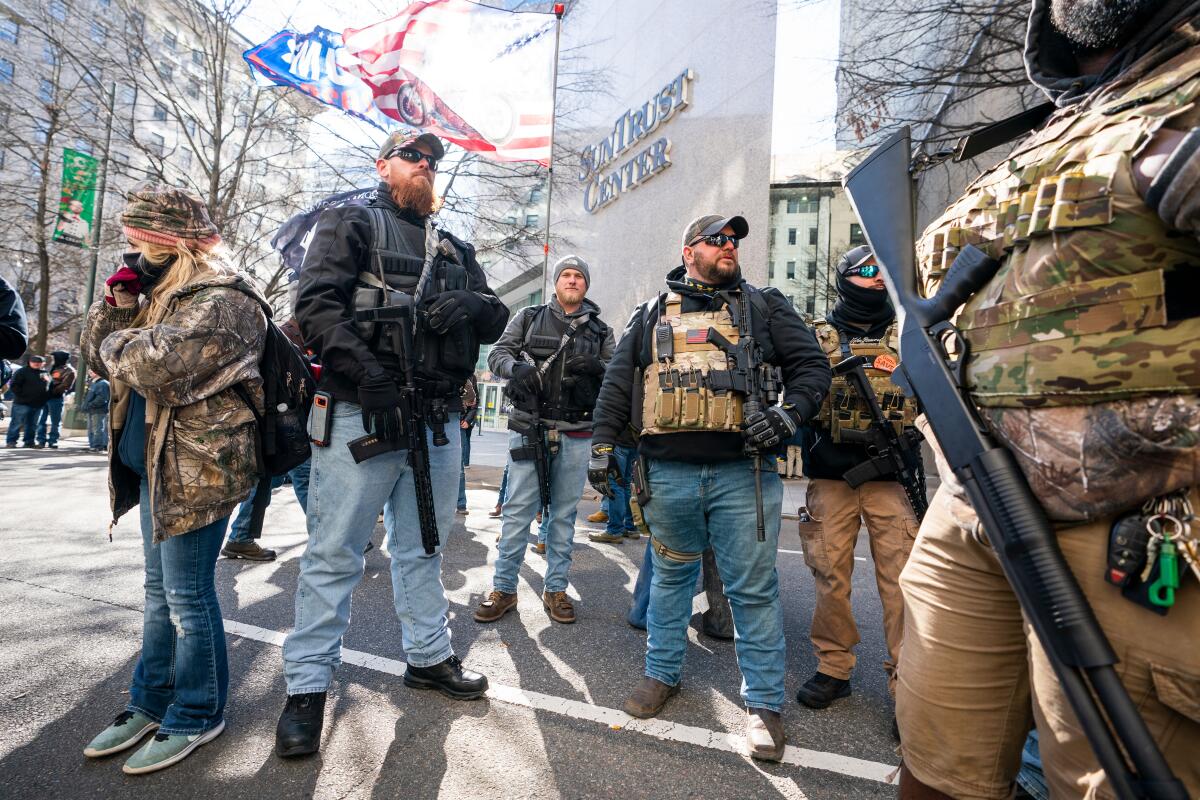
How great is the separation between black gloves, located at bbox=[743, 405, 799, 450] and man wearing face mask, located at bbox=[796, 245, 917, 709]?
65 cm

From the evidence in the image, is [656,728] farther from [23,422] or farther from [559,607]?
[23,422]

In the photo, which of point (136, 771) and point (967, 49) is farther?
point (967, 49)

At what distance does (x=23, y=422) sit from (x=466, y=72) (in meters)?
10.8

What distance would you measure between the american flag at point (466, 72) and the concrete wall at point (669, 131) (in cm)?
396

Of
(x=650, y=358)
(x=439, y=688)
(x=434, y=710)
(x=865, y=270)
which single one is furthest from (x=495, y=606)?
(x=865, y=270)

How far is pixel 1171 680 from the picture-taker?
3.05 feet

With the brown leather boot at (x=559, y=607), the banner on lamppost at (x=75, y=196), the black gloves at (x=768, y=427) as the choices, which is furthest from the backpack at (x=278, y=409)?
the banner on lamppost at (x=75, y=196)

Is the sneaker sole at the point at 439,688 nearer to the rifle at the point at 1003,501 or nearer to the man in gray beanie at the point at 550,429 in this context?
the man in gray beanie at the point at 550,429

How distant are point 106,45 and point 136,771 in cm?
1486

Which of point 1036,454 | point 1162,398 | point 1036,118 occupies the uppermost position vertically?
point 1036,118

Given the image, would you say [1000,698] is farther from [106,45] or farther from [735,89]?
[106,45]

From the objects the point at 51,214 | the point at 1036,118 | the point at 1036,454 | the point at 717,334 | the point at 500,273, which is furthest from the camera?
the point at 500,273

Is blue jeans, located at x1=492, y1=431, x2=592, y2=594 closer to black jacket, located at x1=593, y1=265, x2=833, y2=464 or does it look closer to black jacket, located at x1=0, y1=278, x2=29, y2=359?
black jacket, located at x1=593, y1=265, x2=833, y2=464

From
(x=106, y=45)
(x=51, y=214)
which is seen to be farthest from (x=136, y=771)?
(x=51, y=214)
